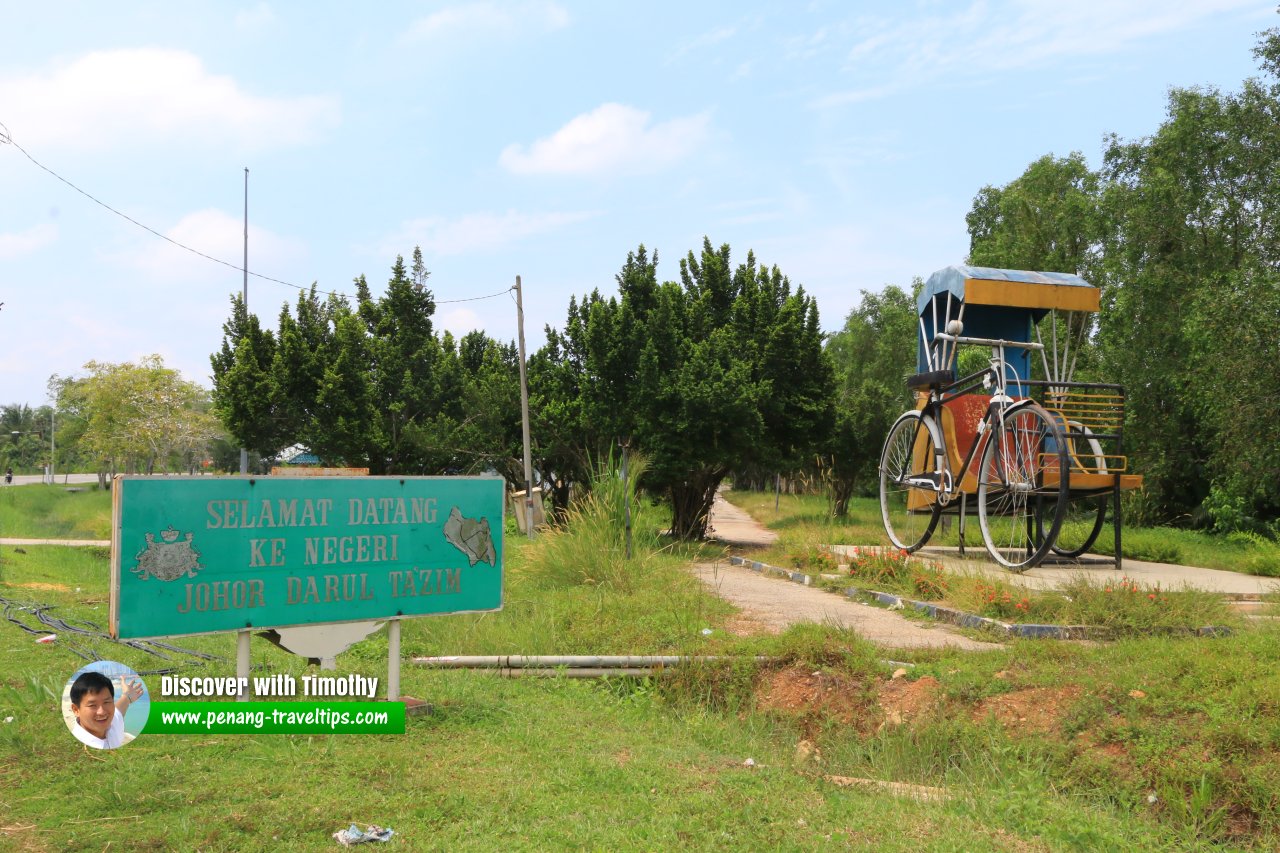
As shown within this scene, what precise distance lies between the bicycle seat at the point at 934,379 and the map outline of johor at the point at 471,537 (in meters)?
11.0

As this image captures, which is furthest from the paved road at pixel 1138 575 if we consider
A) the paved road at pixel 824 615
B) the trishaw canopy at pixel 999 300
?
the trishaw canopy at pixel 999 300

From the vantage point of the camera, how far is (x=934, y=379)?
15.8 m

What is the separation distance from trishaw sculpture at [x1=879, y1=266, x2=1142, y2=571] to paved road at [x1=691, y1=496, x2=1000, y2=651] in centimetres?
276

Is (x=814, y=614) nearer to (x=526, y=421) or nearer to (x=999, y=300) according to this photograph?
(x=999, y=300)

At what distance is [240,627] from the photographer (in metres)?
5.43

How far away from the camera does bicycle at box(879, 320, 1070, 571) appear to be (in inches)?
528

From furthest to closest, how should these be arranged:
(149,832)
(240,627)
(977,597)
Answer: (977,597), (240,627), (149,832)

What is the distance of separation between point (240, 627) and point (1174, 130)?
90.9 ft

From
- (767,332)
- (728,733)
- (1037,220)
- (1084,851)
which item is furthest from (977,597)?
(1037,220)

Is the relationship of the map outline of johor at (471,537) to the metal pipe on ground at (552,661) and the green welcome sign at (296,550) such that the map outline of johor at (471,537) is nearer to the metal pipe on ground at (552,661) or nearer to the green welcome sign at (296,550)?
the green welcome sign at (296,550)

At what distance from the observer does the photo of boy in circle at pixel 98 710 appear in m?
4.99

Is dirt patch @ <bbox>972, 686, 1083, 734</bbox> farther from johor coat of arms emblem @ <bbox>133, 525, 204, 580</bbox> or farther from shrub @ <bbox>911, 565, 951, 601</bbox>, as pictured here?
johor coat of arms emblem @ <bbox>133, 525, 204, 580</bbox>

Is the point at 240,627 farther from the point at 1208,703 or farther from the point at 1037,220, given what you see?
the point at 1037,220

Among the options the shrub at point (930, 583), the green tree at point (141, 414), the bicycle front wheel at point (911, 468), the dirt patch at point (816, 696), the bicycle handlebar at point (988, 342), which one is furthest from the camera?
the green tree at point (141, 414)
